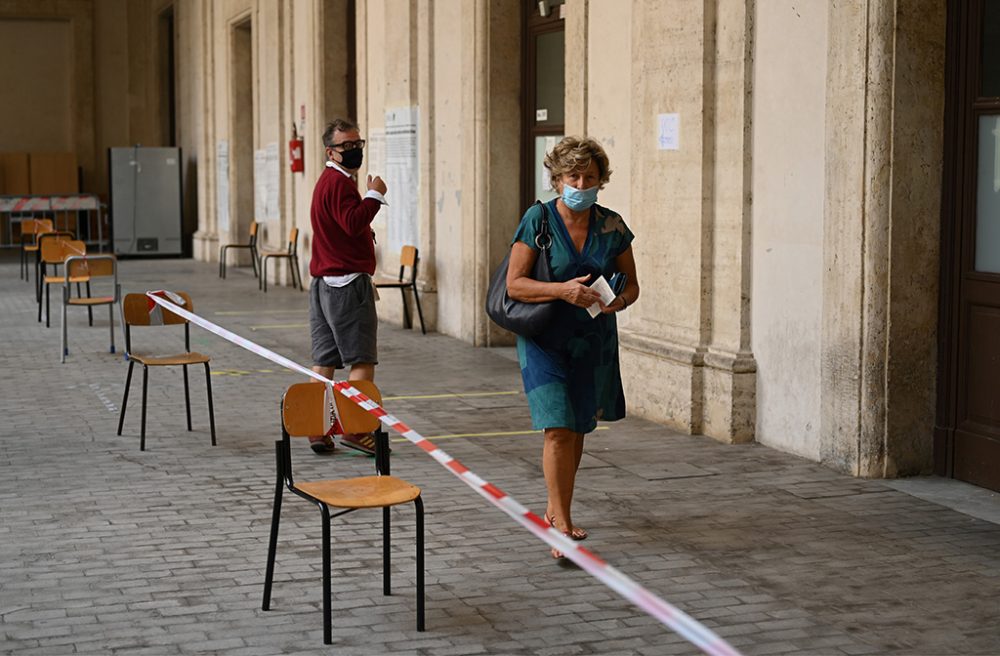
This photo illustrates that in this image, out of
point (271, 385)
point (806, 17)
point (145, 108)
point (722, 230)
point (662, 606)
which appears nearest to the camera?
point (662, 606)

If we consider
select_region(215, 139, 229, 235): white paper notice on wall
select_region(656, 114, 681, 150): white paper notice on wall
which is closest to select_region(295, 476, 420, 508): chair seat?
select_region(656, 114, 681, 150): white paper notice on wall

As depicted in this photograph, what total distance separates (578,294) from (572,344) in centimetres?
30

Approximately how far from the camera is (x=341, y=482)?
548cm

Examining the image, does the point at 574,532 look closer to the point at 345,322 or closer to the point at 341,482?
the point at 341,482

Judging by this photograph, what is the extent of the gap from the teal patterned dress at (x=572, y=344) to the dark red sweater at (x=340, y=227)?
2.24m

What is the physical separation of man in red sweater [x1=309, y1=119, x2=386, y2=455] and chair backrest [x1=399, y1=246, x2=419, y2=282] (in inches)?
244

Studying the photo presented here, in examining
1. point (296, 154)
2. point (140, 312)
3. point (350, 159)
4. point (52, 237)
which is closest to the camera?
point (350, 159)

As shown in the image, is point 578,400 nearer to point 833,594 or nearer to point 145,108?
point 833,594

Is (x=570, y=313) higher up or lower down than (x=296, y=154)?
lower down

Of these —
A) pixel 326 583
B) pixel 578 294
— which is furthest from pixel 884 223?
pixel 326 583

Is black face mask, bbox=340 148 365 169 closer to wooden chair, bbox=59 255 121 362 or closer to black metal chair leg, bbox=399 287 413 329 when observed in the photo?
wooden chair, bbox=59 255 121 362

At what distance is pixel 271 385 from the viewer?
36.9 feet

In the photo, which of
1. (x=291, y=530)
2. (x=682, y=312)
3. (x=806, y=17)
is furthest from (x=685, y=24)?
(x=291, y=530)

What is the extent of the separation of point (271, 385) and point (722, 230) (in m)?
4.06
